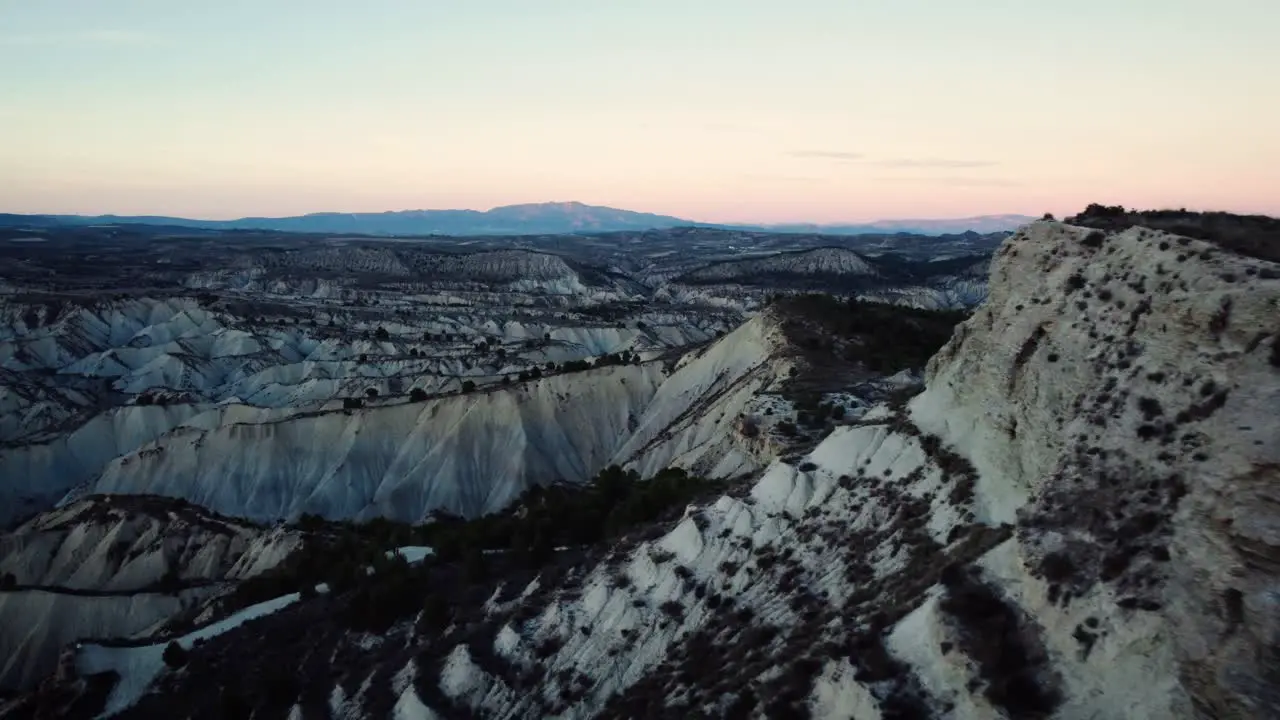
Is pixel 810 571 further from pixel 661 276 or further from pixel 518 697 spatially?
pixel 661 276

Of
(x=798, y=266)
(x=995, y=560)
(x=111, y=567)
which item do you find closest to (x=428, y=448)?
(x=111, y=567)

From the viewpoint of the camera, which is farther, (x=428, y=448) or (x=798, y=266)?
(x=798, y=266)

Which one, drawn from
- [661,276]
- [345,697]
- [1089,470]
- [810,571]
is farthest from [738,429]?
[661,276]

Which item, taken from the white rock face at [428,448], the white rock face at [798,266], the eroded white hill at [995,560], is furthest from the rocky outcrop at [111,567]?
the white rock face at [798,266]

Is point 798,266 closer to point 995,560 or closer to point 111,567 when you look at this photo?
point 111,567

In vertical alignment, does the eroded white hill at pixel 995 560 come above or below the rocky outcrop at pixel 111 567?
above

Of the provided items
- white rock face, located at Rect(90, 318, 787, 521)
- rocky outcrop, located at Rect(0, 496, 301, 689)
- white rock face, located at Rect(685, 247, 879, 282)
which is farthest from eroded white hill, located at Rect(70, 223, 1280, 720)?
white rock face, located at Rect(685, 247, 879, 282)

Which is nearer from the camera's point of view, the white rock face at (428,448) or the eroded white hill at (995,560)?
the eroded white hill at (995,560)

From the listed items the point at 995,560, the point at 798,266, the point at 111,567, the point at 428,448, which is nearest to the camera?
the point at 995,560

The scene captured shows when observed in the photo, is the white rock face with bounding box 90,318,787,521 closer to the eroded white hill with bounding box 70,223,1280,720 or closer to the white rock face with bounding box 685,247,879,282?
the eroded white hill with bounding box 70,223,1280,720

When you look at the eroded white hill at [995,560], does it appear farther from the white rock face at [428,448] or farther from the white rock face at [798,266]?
the white rock face at [798,266]

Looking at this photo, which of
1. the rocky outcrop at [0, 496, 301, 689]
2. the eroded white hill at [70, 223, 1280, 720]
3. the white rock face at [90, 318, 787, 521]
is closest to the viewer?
the eroded white hill at [70, 223, 1280, 720]

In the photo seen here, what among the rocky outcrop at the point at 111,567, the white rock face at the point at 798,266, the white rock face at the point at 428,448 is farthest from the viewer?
the white rock face at the point at 798,266
